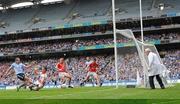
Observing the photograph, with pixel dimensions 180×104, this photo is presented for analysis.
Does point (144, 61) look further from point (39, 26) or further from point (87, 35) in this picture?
point (39, 26)

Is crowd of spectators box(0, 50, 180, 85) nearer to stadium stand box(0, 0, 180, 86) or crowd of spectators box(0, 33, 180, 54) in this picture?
stadium stand box(0, 0, 180, 86)

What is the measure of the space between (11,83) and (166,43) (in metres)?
20.0

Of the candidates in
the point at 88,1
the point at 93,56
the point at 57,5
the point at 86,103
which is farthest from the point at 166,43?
the point at 86,103

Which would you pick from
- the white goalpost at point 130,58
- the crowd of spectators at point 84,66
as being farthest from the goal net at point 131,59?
the crowd of spectators at point 84,66

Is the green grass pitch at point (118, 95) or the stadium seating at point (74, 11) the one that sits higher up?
the stadium seating at point (74, 11)

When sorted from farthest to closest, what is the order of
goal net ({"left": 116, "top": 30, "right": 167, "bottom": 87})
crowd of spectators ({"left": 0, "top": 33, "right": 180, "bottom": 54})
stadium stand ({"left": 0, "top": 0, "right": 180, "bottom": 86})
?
1. crowd of spectators ({"left": 0, "top": 33, "right": 180, "bottom": 54})
2. stadium stand ({"left": 0, "top": 0, "right": 180, "bottom": 86})
3. goal net ({"left": 116, "top": 30, "right": 167, "bottom": 87})

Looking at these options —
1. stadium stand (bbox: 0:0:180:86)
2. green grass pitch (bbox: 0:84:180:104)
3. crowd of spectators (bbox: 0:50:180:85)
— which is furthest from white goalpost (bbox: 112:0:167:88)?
stadium stand (bbox: 0:0:180:86)

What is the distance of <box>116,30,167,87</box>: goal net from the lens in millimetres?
23312

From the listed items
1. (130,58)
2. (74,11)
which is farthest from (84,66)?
(130,58)

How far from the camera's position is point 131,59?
24.4 m

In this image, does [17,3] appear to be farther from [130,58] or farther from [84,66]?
[130,58]

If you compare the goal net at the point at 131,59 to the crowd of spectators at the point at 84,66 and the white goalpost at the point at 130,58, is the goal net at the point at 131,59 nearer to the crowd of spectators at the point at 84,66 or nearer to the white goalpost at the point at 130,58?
the white goalpost at the point at 130,58

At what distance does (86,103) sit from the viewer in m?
13.3

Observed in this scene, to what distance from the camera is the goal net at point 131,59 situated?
76.5 ft
